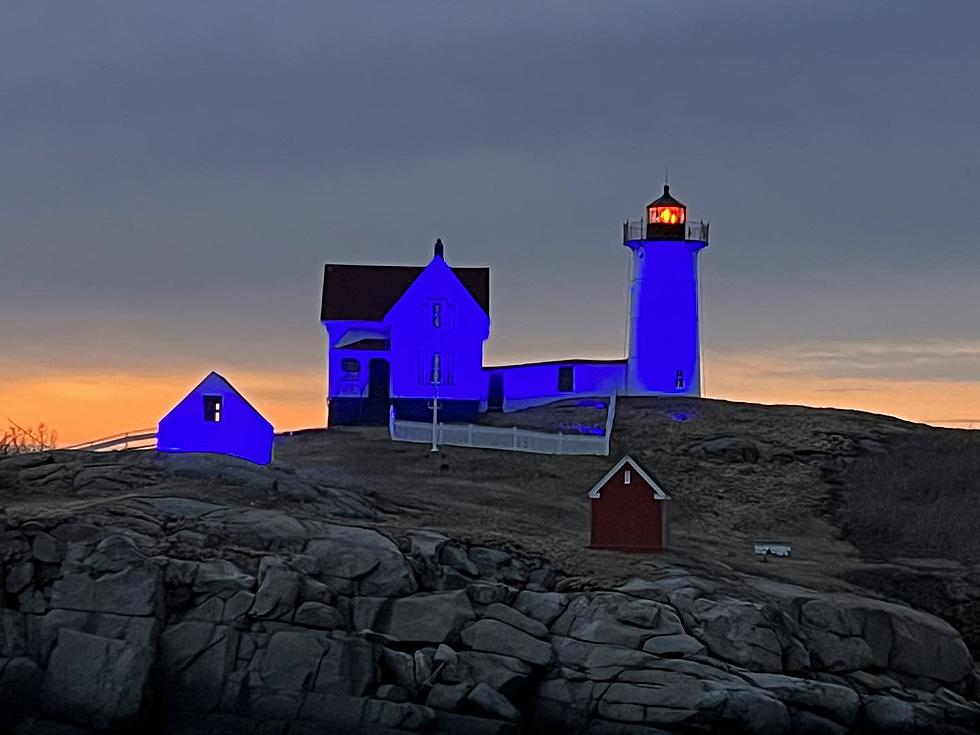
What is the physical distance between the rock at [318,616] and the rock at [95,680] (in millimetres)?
3443

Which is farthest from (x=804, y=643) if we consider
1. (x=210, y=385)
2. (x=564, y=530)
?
(x=210, y=385)

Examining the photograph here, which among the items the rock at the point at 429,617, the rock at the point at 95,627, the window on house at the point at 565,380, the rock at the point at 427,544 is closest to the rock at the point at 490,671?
the rock at the point at 429,617

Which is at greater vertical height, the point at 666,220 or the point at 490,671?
the point at 666,220

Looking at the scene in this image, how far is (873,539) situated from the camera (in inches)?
2126

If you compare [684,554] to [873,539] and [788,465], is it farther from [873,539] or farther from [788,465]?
[788,465]

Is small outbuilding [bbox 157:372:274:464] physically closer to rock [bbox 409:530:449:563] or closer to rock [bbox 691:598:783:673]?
rock [bbox 409:530:449:563]

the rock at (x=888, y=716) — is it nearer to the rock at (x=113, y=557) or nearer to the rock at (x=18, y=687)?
the rock at (x=113, y=557)

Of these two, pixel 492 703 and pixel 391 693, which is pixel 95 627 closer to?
pixel 391 693

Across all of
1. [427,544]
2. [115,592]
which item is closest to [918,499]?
[427,544]

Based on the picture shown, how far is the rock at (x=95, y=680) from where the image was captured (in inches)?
1374

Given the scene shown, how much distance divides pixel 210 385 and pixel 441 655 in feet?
53.6

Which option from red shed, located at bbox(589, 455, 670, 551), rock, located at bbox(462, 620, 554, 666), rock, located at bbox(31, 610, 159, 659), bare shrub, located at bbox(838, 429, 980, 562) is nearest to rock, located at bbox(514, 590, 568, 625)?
rock, located at bbox(462, 620, 554, 666)

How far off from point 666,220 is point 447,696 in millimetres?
42148

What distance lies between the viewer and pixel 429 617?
123 ft
